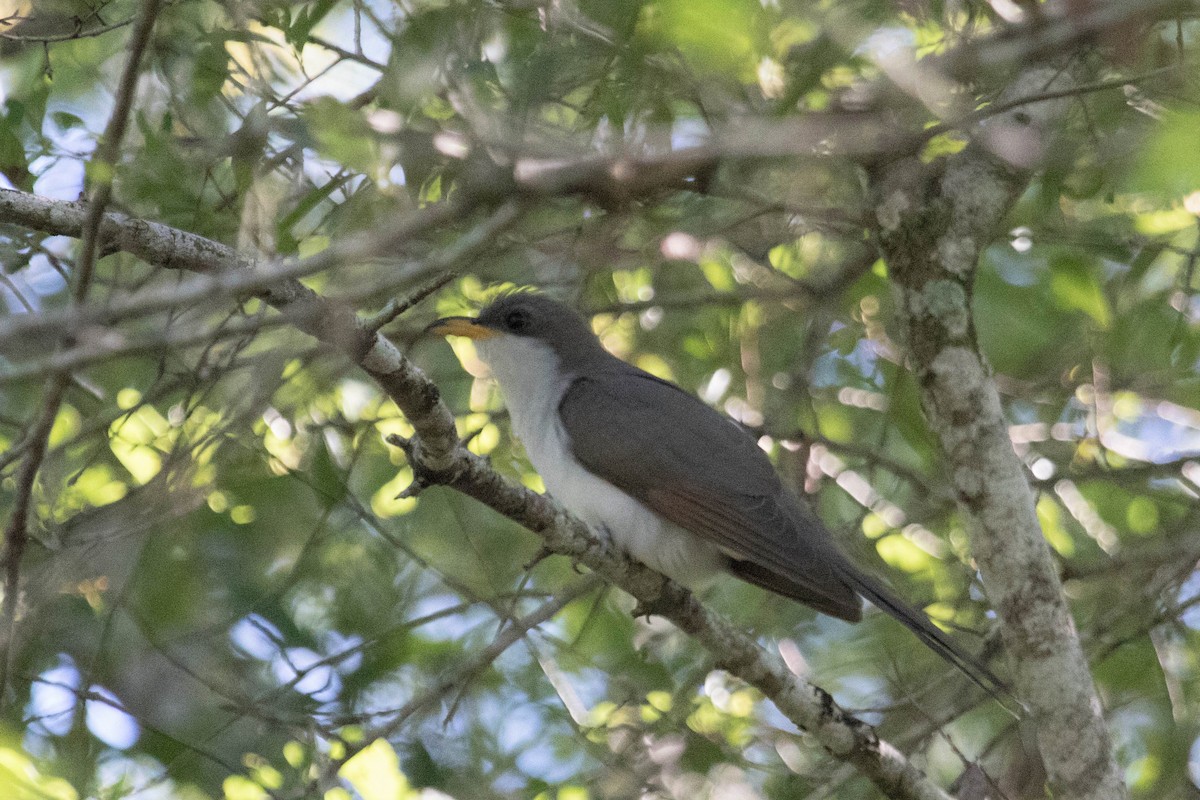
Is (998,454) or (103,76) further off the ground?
(103,76)

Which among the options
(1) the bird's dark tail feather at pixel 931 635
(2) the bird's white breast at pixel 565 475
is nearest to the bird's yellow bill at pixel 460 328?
(2) the bird's white breast at pixel 565 475

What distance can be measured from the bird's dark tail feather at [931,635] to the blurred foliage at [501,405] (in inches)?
15.9

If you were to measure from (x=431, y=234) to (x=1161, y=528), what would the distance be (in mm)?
3644

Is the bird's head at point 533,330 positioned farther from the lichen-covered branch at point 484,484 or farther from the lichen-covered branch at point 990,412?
the lichen-covered branch at point 990,412

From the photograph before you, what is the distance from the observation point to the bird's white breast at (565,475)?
201 inches

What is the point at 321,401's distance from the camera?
5.47 m

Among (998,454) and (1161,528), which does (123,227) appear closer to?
(998,454)

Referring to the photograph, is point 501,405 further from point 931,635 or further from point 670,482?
point 931,635

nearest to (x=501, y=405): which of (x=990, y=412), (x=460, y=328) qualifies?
(x=460, y=328)

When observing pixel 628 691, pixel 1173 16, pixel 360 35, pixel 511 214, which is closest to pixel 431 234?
pixel 360 35

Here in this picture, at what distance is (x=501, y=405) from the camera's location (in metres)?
6.57

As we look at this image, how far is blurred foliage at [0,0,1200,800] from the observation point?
4016 mm

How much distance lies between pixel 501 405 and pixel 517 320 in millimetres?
672

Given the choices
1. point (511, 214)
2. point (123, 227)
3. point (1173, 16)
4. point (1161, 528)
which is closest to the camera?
point (511, 214)
